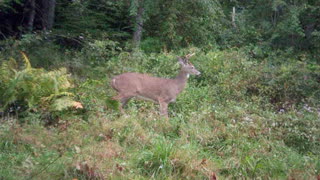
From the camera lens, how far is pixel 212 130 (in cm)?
895

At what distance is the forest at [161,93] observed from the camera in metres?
7.38

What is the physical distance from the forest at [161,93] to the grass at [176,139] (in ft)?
0.07

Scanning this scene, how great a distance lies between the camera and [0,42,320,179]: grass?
7.08 meters

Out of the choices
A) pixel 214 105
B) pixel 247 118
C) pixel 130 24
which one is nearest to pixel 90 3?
pixel 130 24

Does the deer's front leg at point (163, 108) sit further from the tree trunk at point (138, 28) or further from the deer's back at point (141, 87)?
the tree trunk at point (138, 28)

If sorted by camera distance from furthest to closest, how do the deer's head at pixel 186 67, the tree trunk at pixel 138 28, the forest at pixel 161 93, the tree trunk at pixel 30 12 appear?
the tree trunk at pixel 30 12 → the tree trunk at pixel 138 28 → the deer's head at pixel 186 67 → the forest at pixel 161 93

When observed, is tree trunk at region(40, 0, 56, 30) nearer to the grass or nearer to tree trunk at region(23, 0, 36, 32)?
tree trunk at region(23, 0, 36, 32)

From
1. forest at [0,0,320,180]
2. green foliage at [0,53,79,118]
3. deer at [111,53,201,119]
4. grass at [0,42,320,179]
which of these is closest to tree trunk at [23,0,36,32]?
forest at [0,0,320,180]

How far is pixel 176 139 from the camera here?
333 inches

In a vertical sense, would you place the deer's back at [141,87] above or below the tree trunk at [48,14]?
below

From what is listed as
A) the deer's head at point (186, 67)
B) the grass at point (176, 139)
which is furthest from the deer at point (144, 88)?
the deer's head at point (186, 67)

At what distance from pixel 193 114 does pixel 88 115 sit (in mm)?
1810

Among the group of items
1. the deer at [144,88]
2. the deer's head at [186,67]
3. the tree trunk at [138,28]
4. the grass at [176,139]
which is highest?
the tree trunk at [138,28]

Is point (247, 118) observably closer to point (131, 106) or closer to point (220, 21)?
point (131, 106)
